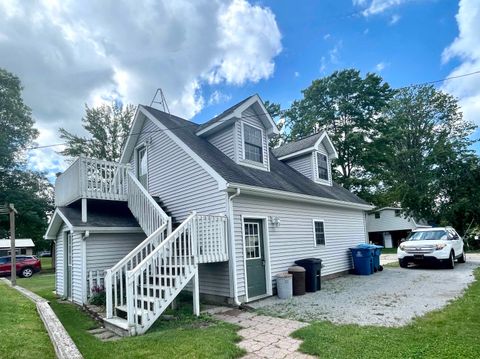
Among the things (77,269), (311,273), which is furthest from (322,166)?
(77,269)

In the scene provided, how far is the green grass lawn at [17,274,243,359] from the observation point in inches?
182

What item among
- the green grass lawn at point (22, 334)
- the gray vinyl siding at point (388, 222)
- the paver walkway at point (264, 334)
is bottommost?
the paver walkway at point (264, 334)

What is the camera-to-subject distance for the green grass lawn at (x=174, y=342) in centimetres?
462

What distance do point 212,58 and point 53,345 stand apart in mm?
11249

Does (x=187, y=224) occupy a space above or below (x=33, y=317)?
above

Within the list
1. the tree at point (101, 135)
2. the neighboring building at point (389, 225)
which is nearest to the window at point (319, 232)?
the tree at point (101, 135)

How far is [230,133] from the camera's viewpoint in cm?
1076

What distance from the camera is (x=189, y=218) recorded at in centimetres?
746

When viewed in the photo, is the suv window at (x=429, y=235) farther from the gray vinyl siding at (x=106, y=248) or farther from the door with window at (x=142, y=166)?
the gray vinyl siding at (x=106, y=248)

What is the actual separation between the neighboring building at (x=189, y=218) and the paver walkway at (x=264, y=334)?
968mm

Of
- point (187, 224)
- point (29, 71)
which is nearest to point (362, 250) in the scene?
point (187, 224)

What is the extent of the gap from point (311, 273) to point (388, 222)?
105ft

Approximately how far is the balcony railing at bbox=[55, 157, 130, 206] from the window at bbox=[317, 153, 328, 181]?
28.6 feet

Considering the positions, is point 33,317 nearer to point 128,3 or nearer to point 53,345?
point 53,345
